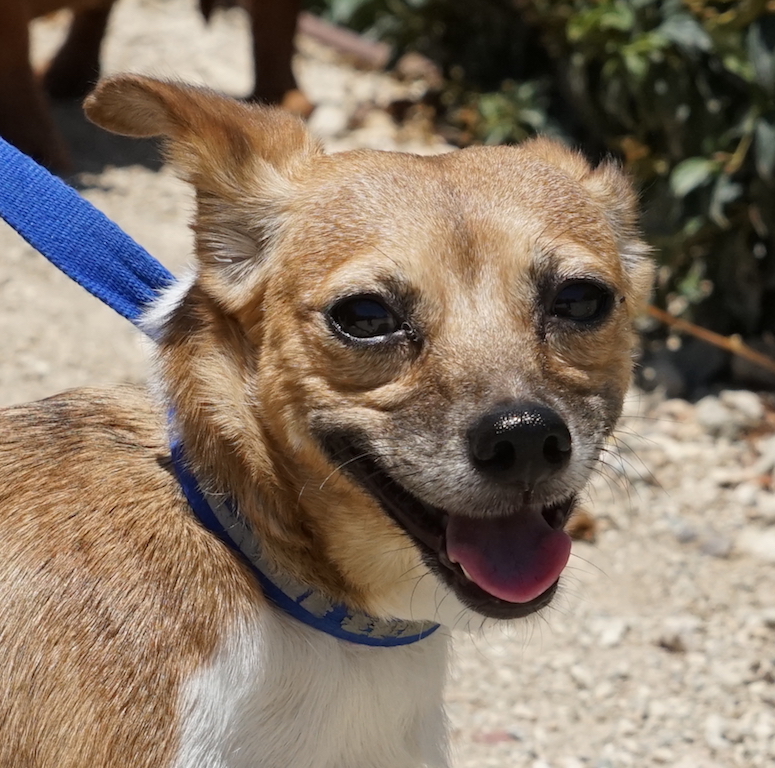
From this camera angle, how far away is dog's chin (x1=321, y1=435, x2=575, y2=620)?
258 centimetres

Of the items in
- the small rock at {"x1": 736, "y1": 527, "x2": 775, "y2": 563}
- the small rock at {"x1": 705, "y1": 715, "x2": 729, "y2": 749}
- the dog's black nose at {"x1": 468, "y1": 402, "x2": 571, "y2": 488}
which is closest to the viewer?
the dog's black nose at {"x1": 468, "y1": 402, "x2": 571, "y2": 488}

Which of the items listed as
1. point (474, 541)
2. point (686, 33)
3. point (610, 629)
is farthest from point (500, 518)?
point (686, 33)

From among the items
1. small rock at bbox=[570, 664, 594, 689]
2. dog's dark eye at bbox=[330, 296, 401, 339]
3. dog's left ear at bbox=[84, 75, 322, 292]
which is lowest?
small rock at bbox=[570, 664, 594, 689]

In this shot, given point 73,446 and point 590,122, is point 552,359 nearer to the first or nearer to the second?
point 73,446

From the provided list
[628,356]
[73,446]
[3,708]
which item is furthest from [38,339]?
[628,356]

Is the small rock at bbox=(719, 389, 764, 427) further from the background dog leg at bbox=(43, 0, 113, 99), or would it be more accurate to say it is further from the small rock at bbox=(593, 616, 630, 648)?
the background dog leg at bbox=(43, 0, 113, 99)

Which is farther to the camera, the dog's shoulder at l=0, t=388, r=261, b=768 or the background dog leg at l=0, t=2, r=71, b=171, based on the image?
the background dog leg at l=0, t=2, r=71, b=171

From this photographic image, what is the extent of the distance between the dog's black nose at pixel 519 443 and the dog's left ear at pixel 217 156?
783 millimetres

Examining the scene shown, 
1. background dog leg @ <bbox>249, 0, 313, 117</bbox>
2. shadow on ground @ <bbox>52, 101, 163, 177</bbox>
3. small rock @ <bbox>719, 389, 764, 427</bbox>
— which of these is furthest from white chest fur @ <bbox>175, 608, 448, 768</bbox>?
background dog leg @ <bbox>249, 0, 313, 117</bbox>

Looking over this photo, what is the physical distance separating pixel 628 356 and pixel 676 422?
308 centimetres

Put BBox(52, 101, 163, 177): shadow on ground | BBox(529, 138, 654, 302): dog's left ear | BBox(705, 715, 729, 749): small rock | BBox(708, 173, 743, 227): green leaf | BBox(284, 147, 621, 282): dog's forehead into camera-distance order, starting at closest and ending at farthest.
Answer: BBox(284, 147, 621, 282): dog's forehead, BBox(529, 138, 654, 302): dog's left ear, BBox(705, 715, 729, 749): small rock, BBox(708, 173, 743, 227): green leaf, BBox(52, 101, 163, 177): shadow on ground

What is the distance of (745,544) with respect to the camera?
5.09 m

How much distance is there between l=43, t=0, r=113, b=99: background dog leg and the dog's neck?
18.8ft

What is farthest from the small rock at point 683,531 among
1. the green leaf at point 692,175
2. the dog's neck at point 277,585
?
the dog's neck at point 277,585
